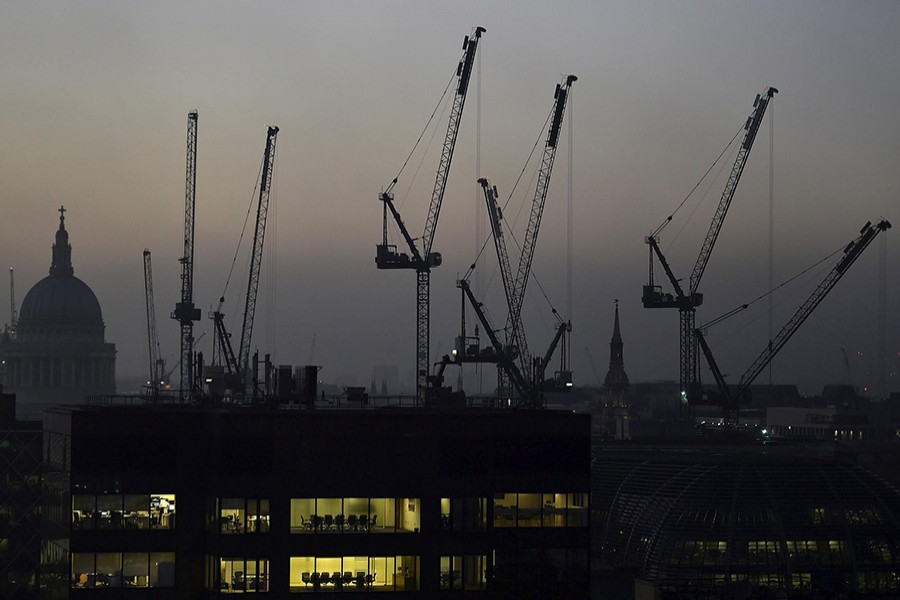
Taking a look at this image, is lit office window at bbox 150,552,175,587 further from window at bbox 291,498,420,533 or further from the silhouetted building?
the silhouetted building

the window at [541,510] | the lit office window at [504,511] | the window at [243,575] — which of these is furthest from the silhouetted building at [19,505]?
the window at [541,510]

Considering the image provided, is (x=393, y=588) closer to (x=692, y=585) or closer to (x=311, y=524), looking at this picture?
(x=311, y=524)

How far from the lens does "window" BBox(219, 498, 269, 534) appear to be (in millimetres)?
72062

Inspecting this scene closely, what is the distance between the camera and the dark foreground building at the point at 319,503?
Result: 71.4m

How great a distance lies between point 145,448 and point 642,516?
80.6 m

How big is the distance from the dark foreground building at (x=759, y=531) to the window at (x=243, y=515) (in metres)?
54.7

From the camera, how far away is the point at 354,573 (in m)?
72.4

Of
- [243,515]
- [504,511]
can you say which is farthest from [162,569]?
[504,511]

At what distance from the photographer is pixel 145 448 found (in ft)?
237

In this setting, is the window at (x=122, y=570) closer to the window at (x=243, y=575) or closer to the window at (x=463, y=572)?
the window at (x=243, y=575)

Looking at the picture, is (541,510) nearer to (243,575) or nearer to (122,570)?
(243,575)

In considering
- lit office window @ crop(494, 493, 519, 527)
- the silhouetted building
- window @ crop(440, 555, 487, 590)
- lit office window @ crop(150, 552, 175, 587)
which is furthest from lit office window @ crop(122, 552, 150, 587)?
the silhouetted building

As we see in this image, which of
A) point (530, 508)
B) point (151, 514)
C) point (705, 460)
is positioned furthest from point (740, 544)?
point (151, 514)

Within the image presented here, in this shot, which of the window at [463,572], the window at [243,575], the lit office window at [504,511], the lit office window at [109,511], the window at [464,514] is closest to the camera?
the lit office window at [109,511]
